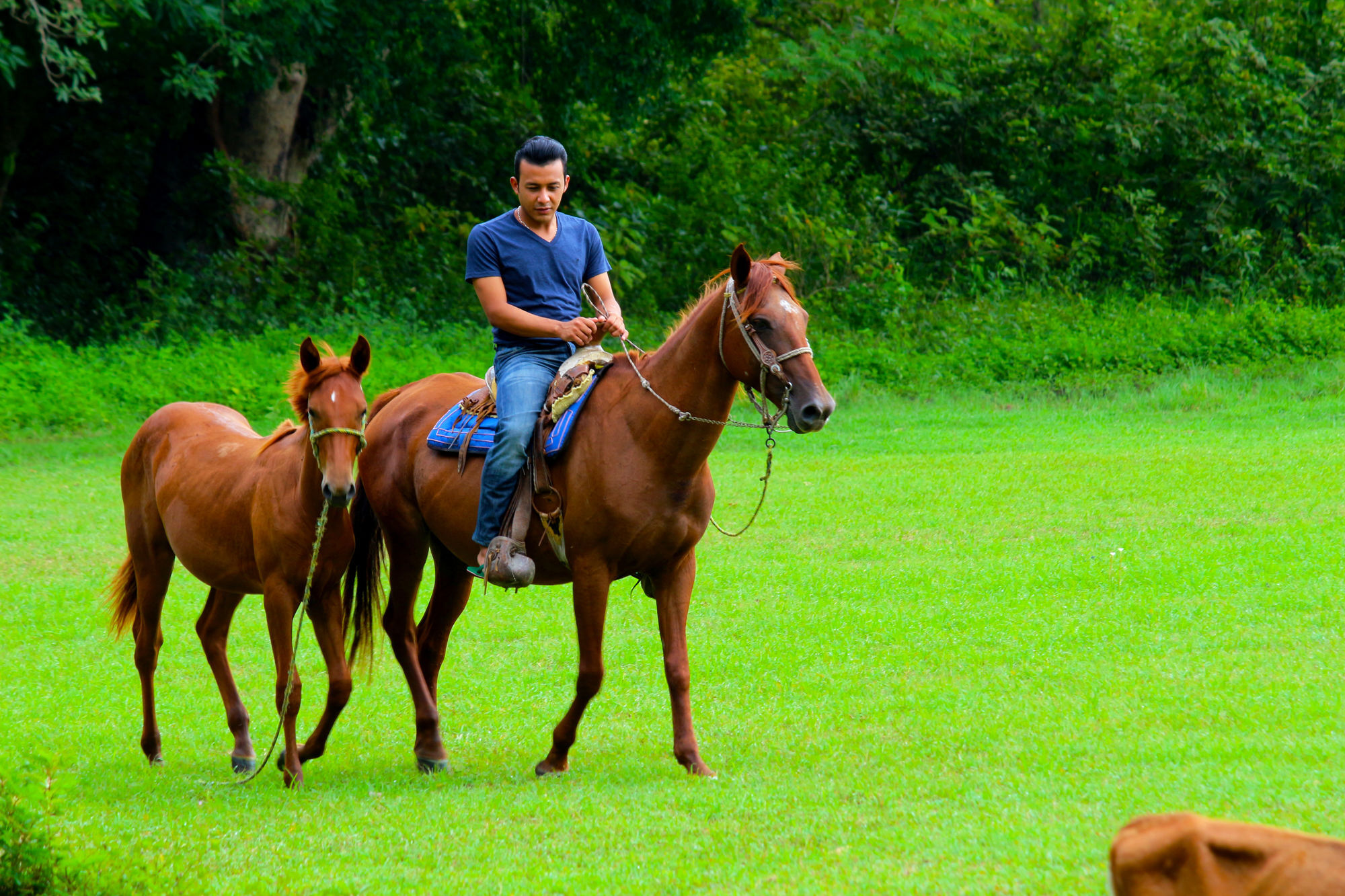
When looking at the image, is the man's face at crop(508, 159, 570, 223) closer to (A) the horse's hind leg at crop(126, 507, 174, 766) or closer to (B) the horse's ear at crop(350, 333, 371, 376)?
(B) the horse's ear at crop(350, 333, 371, 376)

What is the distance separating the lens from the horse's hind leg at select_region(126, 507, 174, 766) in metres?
6.98

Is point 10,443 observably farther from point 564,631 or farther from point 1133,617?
point 1133,617

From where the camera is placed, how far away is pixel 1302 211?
22.1 meters

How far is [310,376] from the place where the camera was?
5941mm

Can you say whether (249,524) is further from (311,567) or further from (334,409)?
(334,409)

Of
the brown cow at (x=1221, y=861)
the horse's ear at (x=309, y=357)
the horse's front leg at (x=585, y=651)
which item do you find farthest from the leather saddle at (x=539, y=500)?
the brown cow at (x=1221, y=861)

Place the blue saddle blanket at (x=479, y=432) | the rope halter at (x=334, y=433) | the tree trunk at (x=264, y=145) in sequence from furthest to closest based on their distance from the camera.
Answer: the tree trunk at (x=264, y=145) → the blue saddle blanket at (x=479, y=432) → the rope halter at (x=334, y=433)

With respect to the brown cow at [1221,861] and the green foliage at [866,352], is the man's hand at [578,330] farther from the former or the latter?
the green foliage at [866,352]

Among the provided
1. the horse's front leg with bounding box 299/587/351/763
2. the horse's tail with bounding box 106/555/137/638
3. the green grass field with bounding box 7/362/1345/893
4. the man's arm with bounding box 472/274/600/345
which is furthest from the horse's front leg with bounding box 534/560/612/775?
the horse's tail with bounding box 106/555/137/638

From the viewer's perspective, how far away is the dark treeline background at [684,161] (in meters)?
21.1

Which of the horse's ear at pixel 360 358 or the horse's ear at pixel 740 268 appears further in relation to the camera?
the horse's ear at pixel 360 358

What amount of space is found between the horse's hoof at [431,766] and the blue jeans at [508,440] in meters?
1.05

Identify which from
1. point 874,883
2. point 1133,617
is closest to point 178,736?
point 874,883

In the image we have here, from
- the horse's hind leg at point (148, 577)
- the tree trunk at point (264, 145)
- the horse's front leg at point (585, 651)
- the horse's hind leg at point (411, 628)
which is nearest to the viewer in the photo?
the horse's front leg at point (585, 651)
